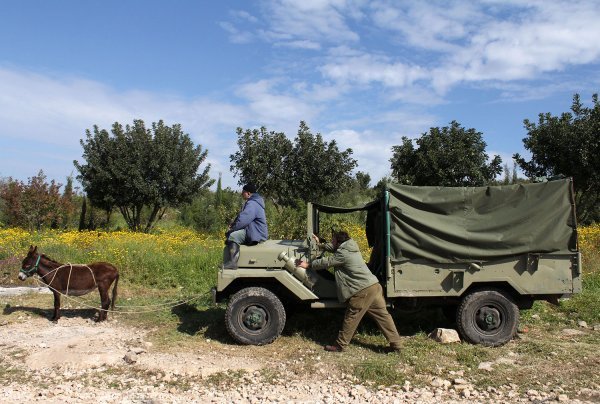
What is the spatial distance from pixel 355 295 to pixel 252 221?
1765mm

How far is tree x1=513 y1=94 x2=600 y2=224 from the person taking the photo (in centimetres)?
1494

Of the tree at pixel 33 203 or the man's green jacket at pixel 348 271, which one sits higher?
the tree at pixel 33 203

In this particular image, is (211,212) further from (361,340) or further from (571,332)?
(571,332)

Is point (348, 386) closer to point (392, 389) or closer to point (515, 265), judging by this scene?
point (392, 389)

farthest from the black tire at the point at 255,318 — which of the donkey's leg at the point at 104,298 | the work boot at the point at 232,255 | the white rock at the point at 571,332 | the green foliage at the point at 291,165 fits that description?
the green foliage at the point at 291,165

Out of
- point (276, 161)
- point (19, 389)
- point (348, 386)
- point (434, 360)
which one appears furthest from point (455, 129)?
point (19, 389)

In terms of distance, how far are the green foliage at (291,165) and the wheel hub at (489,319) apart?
1099 cm

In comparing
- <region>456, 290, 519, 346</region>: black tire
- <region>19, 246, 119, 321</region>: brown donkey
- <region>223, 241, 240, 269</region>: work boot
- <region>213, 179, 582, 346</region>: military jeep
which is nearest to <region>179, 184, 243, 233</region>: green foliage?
<region>19, 246, 119, 321</region>: brown donkey

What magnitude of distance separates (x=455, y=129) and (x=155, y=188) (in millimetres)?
11149

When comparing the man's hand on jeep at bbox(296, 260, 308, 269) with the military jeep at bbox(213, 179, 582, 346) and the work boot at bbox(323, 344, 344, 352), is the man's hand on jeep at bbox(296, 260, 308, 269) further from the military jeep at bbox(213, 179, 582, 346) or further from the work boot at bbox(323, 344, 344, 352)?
the work boot at bbox(323, 344, 344, 352)

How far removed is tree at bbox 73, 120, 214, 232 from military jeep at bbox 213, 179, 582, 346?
43.5ft

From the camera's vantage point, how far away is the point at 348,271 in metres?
6.45

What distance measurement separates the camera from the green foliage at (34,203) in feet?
63.9

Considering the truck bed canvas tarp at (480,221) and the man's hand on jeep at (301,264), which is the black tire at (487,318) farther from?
the man's hand on jeep at (301,264)
